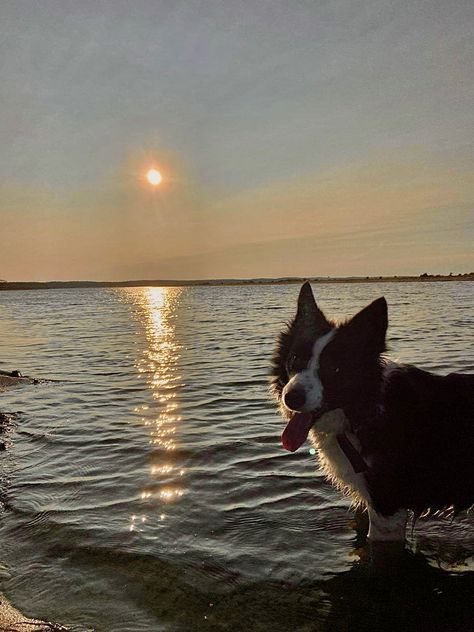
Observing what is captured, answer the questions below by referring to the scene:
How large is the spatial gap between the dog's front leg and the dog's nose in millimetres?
1414

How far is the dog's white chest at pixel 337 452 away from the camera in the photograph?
203 inches

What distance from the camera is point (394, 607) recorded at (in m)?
4.50

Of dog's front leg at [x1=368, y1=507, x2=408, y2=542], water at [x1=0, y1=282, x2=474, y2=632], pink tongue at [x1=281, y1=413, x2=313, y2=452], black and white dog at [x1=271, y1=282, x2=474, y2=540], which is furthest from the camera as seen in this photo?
dog's front leg at [x1=368, y1=507, x2=408, y2=542]

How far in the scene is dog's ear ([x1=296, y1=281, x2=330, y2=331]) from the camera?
5.48 metres

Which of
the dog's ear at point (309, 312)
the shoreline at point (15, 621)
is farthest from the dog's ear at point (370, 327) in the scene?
the shoreline at point (15, 621)

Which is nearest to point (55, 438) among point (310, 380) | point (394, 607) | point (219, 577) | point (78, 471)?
point (78, 471)

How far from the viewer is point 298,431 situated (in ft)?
16.8

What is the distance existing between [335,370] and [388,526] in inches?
69.0

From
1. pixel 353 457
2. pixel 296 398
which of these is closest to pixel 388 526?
pixel 353 457

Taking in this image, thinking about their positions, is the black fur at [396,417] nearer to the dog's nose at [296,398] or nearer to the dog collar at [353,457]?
the dog collar at [353,457]

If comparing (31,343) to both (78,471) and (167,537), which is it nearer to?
(78,471)

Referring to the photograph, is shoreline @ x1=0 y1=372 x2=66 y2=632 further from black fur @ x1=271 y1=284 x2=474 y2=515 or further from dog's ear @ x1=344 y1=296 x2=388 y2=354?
dog's ear @ x1=344 y1=296 x2=388 y2=354

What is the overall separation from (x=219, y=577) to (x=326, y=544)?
1.27 metres

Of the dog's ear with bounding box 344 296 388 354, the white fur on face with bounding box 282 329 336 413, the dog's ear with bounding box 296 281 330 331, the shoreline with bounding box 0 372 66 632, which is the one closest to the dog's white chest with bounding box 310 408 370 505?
the white fur on face with bounding box 282 329 336 413
